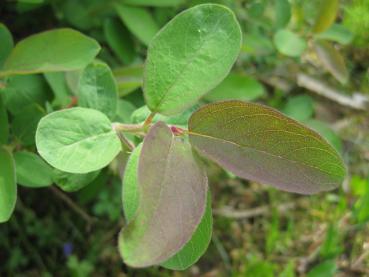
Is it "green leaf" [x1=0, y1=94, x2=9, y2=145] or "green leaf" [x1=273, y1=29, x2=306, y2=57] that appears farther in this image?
"green leaf" [x1=273, y1=29, x2=306, y2=57]

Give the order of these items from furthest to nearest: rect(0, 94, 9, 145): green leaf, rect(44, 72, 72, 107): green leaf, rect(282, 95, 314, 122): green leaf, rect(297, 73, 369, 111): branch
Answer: rect(297, 73, 369, 111): branch → rect(282, 95, 314, 122): green leaf → rect(44, 72, 72, 107): green leaf → rect(0, 94, 9, 145): green leaf

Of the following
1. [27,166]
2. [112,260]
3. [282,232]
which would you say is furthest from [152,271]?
[27,166]

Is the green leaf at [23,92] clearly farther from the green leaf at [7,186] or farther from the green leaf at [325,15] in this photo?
the green leaf at [325,15]

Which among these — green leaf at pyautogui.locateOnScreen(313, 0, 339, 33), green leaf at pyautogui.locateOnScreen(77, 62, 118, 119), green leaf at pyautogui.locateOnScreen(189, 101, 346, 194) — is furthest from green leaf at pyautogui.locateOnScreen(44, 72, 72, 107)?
green leaf at pyautogui.locateOnScreen(313, 0, 339, 33)

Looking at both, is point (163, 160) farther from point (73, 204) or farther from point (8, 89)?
point (73, 204)

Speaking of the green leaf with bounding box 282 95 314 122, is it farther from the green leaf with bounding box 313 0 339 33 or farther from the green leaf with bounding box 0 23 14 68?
the green leaf with bounding box 0 23 14 68

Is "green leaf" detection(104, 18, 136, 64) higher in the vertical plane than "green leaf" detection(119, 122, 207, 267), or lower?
lower

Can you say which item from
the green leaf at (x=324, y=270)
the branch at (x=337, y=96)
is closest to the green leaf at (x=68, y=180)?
the green leaf at (x=324, y=270)

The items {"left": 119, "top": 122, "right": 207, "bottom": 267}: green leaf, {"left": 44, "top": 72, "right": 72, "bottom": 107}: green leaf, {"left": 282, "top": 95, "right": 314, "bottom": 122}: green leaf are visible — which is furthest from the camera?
{"left": 282, "top": 95, "right": 314, "bottom": 122}: green leaf
